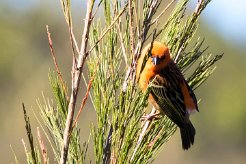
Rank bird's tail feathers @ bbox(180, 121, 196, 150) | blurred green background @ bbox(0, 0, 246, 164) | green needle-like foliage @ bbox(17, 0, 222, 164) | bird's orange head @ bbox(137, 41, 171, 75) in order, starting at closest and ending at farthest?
green needle-like foliage @ bbox(17, 0, 222, 164)
bird's orange head @ bbox(137, 41, 171, 75)
bird's tail feathers @ bbox(180, 121, 196, 150)
blurred green background @ bbox(0, 0, 246, 164)

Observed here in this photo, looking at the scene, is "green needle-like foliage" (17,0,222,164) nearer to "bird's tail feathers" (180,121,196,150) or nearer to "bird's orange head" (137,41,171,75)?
"bird's orange head" (137,41,171,75)

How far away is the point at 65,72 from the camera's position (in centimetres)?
3027

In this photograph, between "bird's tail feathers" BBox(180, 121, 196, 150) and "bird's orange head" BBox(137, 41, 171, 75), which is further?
"bird's tail feathers" BBox(180, 121, 196, 150)

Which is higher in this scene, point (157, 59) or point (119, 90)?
point (157, 59)

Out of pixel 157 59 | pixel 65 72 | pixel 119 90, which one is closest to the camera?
pixel 119 90

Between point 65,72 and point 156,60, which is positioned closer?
point 156,60

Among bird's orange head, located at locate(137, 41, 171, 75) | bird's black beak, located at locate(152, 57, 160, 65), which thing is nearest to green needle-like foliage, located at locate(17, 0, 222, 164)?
bird's orange head, located at locate(137, 41, 171, 75)

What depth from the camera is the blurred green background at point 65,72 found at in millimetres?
32656

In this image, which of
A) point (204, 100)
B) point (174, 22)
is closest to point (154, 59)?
point (174, 22)

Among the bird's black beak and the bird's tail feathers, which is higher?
the bird's black beak

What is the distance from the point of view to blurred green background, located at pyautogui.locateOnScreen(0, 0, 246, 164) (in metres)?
32.7

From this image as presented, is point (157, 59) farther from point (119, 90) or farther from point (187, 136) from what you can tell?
point (119, 90)

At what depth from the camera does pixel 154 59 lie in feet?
13.4

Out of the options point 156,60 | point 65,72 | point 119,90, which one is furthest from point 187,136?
point 65,72
